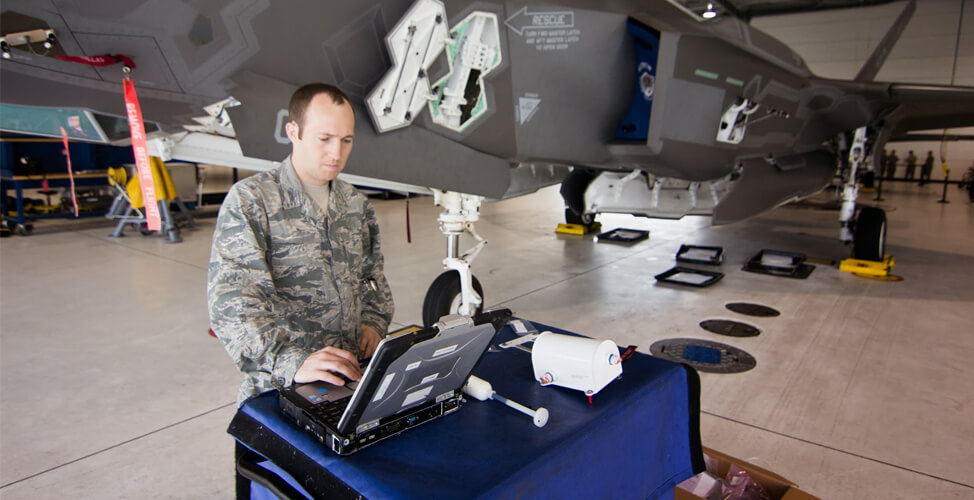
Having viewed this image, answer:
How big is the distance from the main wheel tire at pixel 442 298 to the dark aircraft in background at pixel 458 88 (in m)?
0.01

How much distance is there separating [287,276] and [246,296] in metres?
0.21

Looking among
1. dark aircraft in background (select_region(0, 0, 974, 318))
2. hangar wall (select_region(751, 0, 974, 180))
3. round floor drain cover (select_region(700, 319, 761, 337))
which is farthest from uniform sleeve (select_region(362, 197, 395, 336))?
hangar wall (select_region(751, 0, 974, 180))

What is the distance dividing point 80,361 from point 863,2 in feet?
79.8

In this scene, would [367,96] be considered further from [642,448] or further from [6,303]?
[6,303]

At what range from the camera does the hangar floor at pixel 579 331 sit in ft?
8.85

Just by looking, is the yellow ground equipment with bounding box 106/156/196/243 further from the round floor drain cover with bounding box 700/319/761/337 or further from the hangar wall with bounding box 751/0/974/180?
the hangar wall with bounding box 751/0/974/180

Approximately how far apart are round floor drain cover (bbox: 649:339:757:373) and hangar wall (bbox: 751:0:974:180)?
63.7ft

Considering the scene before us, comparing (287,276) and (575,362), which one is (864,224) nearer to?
(575,362)

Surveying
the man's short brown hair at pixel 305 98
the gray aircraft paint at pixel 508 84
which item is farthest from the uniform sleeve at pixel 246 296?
the gray aircraft paint at pixel 508 84

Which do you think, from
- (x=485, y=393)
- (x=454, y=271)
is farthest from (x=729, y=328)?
(x=485, y=393)

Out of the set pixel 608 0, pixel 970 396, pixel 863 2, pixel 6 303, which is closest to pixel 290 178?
pixel 608 0

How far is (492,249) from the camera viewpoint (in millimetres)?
7941

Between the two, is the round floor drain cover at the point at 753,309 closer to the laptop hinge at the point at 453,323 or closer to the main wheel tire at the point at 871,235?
the main wheel tire at the point at 871,235

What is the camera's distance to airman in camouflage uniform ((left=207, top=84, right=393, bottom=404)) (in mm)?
1569
